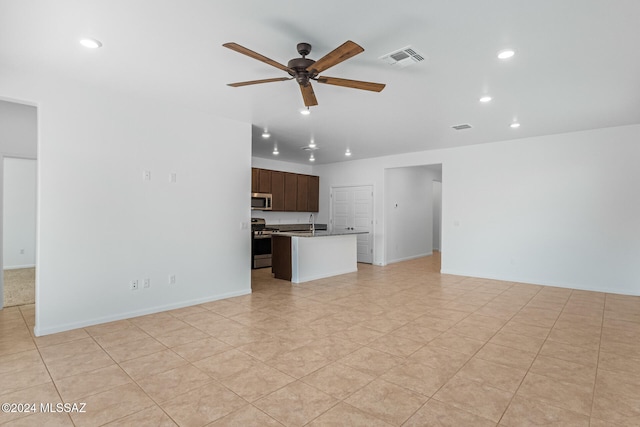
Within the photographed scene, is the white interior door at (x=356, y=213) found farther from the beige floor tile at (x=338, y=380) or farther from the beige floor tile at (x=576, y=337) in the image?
the beige floor tile at (x=338, y=380)

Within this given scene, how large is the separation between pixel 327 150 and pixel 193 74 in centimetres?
421

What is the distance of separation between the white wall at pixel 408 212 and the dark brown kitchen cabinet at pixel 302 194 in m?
2.21

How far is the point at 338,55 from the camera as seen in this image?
7.57 feet

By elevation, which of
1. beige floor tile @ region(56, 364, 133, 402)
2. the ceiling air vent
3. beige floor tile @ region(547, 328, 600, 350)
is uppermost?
the ceiling air vent

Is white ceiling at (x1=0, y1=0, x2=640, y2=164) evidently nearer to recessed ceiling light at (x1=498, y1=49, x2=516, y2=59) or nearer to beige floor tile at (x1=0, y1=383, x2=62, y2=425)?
recessed ceiling light at (x1=498, y1=49, x2=516, y2=59)

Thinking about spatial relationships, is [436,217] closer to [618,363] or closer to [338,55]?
[618,363]

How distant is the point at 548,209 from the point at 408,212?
11.7 feet

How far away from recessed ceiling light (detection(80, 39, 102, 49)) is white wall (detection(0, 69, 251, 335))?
113cm

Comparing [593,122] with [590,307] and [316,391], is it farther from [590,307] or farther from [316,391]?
[316,391]

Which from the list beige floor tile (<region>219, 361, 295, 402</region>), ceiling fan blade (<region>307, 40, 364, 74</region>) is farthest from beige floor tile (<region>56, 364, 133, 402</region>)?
ceiling fan blade (<region>307, 40, 364, 74</region>)

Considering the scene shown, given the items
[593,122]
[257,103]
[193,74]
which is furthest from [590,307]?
[193,74]

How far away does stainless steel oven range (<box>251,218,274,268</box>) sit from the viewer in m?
7.59

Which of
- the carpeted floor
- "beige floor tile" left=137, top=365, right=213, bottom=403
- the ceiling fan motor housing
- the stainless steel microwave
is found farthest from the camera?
the stainless steel microwave

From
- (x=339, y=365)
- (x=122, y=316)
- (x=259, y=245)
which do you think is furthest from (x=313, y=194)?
(x=339, y=365)
